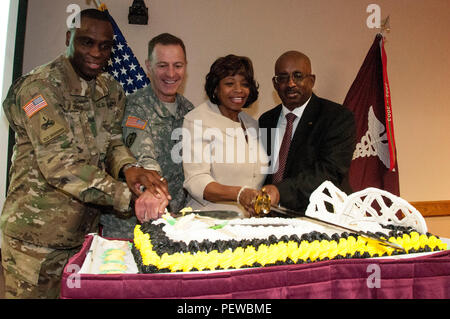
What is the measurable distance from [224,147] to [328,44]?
8.46 ft

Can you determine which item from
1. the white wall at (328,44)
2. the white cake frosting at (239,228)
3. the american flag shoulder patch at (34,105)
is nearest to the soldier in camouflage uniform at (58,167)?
the american flag shoulder patch at (34,105)

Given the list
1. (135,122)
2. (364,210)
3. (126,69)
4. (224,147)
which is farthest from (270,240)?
(126,69)

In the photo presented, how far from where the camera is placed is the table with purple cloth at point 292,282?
93 centimetres

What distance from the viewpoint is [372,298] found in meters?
1.10

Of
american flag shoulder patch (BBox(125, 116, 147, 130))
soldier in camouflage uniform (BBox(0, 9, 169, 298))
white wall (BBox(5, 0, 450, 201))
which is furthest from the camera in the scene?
white wall (BBox(5, 0, 450, 201))

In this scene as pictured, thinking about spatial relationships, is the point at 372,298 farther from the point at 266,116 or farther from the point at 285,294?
the point at 266,116

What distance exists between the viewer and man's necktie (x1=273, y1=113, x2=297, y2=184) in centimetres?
204

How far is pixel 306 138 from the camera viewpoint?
6.70 ft

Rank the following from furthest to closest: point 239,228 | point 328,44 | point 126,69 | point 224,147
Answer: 1. point 328,44
2. point 126,69
3. point 224,147
4. point 239,228

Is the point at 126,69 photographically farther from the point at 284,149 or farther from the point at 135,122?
the point at 284,149

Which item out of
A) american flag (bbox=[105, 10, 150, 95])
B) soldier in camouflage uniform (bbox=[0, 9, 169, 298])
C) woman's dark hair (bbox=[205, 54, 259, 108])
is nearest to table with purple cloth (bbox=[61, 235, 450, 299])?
soldier in camouflage uniform (bbox=[0, 9, 169, 298])

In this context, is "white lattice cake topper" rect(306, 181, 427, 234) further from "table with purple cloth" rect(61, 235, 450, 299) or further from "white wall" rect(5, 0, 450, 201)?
"white wall" rect(5, 0, 450, 201)

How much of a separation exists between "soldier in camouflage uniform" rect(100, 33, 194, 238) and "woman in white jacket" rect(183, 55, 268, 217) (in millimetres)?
135
